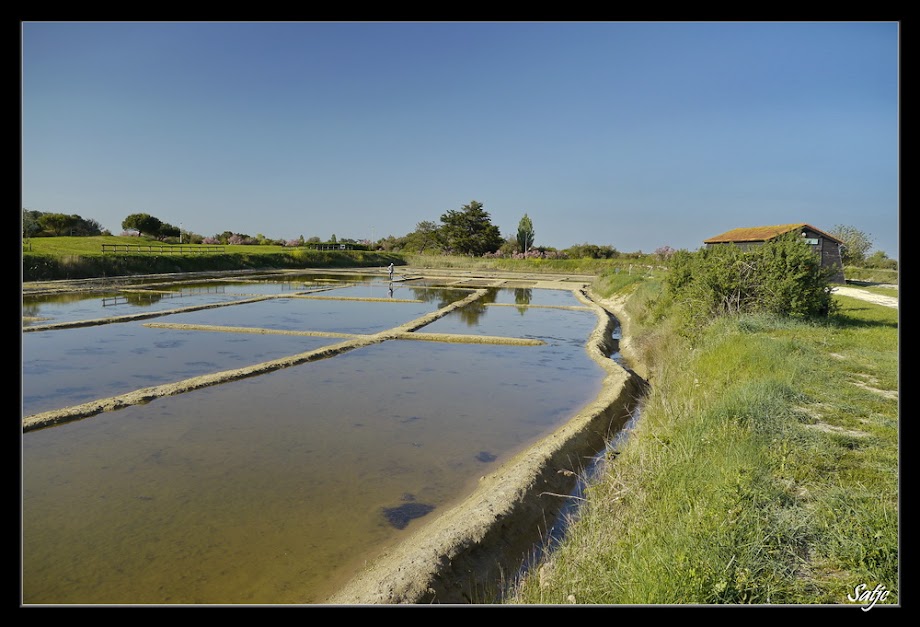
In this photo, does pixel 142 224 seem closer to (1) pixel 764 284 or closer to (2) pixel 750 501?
(1) pixel 764 284

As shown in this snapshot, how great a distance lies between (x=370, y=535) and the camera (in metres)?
4.09

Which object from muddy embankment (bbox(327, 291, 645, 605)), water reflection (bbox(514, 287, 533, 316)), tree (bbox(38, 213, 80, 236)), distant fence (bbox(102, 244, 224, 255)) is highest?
tree (bbox(38, 213, 80, 236))

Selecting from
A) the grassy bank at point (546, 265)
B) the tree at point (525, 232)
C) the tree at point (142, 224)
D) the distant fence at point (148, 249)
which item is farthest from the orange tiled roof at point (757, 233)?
the tree at point (142, 224)

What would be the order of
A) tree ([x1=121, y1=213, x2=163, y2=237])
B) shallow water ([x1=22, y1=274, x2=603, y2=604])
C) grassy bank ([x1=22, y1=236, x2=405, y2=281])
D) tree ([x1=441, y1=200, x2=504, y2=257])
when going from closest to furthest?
shallow water ([x1=22, y1=274, x2=603, y2=604]), grassy bank ([x1=22, y1=236, x2=405, y2=281]), tree ([x1=121, y1=213, x2=163, y2=237]), tree ([x1=441, y1=200, x2=504, y2=257])

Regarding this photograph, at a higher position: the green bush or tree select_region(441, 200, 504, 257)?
tree select_region(441, 200, 504, 257)

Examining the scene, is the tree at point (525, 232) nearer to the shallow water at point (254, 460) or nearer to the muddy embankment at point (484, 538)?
the shallow water at point (254, 460)

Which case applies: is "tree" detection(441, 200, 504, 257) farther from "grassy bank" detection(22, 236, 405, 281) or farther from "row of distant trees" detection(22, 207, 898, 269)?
"grassy bank" detection(22, 236, 405, 281)

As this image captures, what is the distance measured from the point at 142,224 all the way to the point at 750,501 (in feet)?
181

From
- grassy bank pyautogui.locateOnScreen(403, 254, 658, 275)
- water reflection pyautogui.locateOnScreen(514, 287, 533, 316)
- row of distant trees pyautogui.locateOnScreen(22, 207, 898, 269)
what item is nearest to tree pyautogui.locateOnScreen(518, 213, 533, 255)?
row of distant trees pyautogui.locateOnScreen(22, 207, 898, 269)

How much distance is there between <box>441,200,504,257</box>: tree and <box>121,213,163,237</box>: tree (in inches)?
1150

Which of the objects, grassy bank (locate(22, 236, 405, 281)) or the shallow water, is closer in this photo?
the shallow water

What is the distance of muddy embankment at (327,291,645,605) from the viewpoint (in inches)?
129

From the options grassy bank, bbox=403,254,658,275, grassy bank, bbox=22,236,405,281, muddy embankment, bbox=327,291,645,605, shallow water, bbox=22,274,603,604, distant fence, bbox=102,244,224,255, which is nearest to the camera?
muddy embankment, bbox=327,291,645,605

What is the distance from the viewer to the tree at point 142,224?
4812cm
